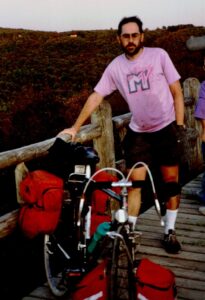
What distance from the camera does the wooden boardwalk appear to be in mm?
3980

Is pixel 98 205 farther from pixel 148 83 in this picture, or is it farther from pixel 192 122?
pixel 192 122

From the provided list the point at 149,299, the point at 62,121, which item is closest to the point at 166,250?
the point at 149,299

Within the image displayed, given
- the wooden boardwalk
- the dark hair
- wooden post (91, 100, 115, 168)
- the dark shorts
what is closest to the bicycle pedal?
the wooden boardwalk

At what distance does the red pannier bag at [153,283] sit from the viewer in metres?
3.03

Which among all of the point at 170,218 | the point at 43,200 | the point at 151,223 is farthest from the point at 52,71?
the point at 43,200

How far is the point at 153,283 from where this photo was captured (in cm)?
304

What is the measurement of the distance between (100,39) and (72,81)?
948 cm

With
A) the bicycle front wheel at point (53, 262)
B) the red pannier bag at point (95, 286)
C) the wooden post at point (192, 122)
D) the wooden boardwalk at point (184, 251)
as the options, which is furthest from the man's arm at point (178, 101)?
the wooden post at point (192, 122)

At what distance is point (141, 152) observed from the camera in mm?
4504

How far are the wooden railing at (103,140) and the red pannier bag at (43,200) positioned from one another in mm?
387

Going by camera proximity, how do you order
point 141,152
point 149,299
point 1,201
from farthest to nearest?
point 1,201
point 141,152
point 149,299

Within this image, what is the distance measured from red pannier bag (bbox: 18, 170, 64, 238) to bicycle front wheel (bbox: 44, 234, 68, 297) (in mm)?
334

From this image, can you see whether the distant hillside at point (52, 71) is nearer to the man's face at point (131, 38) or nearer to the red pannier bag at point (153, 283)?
the man's face at point (131, 38)

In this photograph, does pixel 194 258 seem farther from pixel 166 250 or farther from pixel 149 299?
pixel 149 299
